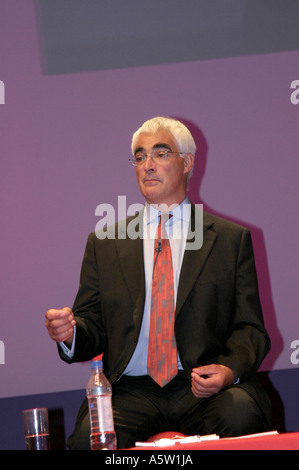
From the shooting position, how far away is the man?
215 cm

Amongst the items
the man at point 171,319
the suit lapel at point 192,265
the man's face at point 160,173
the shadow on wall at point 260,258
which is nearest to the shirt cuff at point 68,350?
the man at point 171,319

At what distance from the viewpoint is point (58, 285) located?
12.1ft

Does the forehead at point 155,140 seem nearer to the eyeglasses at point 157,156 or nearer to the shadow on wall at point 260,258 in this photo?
the eyeglasses at point 157,156

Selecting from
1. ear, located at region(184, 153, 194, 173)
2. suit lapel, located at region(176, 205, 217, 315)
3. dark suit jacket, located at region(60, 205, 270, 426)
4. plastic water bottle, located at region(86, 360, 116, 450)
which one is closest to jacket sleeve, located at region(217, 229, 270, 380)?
dark suit jacket, located at region(60, 205, 270, 426)

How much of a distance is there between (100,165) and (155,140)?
1216 millimetres

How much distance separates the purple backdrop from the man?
3.78ft

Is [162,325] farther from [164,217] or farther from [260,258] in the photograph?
[260,258]

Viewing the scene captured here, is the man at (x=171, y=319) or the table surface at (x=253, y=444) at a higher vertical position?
the man at (x=171, y=319)

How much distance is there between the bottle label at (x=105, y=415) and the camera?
1785 millimetres

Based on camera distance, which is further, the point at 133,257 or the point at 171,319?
the point at 133,257

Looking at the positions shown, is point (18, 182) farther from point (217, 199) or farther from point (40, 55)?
point (217, 199)

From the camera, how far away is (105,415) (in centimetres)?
180

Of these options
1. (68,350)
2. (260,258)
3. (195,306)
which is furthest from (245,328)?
(260,258)

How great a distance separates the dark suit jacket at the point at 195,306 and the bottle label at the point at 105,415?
477 mm
